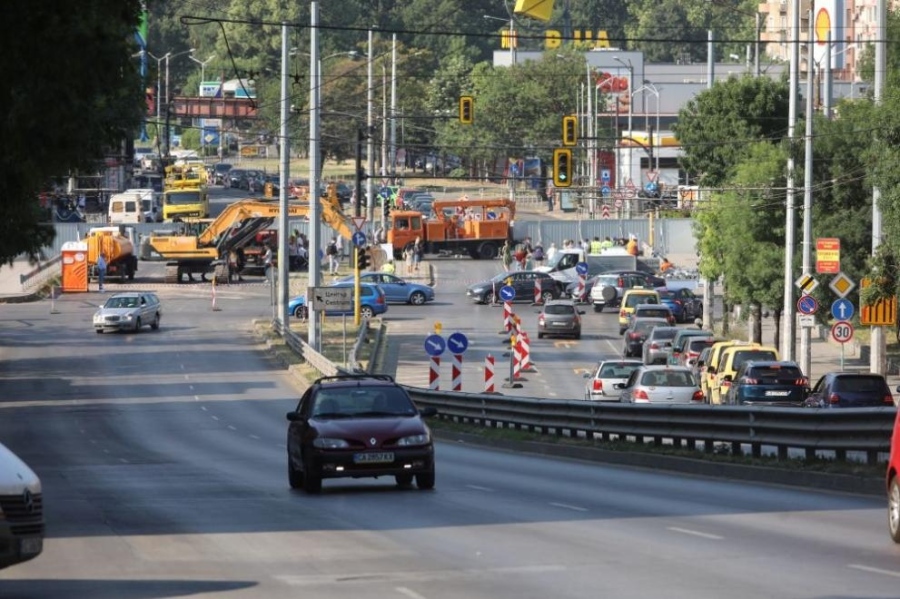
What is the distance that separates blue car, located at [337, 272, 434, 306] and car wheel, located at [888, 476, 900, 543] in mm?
62461

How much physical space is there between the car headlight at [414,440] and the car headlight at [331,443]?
0.68 metres

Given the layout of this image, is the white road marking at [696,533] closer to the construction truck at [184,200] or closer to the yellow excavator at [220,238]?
the yellow excavator at [220,238]

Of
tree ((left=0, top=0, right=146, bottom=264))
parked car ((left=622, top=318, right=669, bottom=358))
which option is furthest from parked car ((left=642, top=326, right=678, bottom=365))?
tree ((left=0, top=0, right=146, bottom=264))

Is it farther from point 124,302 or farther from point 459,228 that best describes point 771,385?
point 459,228

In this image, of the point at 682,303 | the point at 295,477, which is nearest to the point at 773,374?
the point at 295,477

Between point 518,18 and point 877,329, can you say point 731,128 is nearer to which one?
point 877,329

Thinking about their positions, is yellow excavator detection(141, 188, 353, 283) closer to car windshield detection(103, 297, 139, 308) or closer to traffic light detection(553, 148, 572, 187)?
car windshield detection(103, 297, 139, 308)

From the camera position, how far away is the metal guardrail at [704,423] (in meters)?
22.1

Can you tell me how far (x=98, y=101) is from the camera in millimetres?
25281

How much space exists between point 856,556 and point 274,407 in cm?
3363

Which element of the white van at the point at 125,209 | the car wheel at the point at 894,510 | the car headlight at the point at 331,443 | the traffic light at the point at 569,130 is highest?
the traffic light at the point at 569,130

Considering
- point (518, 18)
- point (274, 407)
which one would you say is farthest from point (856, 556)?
point (518, 18)

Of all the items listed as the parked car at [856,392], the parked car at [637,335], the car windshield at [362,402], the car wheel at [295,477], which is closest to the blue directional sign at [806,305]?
the parked car at [856,392]

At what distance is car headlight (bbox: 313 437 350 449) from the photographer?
22531 millimetres
